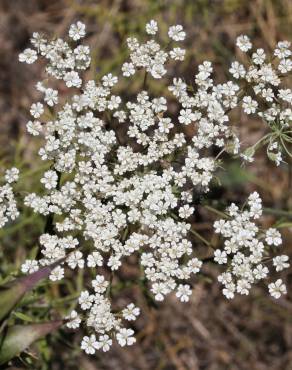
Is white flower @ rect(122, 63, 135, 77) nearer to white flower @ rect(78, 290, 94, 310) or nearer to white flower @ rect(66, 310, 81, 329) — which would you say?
white flower @ rect(78, 290, 94, 310)

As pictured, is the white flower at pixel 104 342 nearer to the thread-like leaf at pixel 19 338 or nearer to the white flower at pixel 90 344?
the white flower at pixel 90 344

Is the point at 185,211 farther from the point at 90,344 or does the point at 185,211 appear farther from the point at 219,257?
the point at 90,344

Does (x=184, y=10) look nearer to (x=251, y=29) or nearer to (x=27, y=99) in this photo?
(x=251, y=29)

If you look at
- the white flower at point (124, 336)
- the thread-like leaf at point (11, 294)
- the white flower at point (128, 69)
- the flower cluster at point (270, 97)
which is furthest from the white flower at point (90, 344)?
the white flower at point (128, 69)

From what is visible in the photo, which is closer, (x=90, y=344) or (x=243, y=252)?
(x=90, y=344)

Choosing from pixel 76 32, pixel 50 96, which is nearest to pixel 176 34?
pixel 76 32

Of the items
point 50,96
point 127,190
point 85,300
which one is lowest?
point 85,300

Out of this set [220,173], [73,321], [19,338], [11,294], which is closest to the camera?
[11,294]
